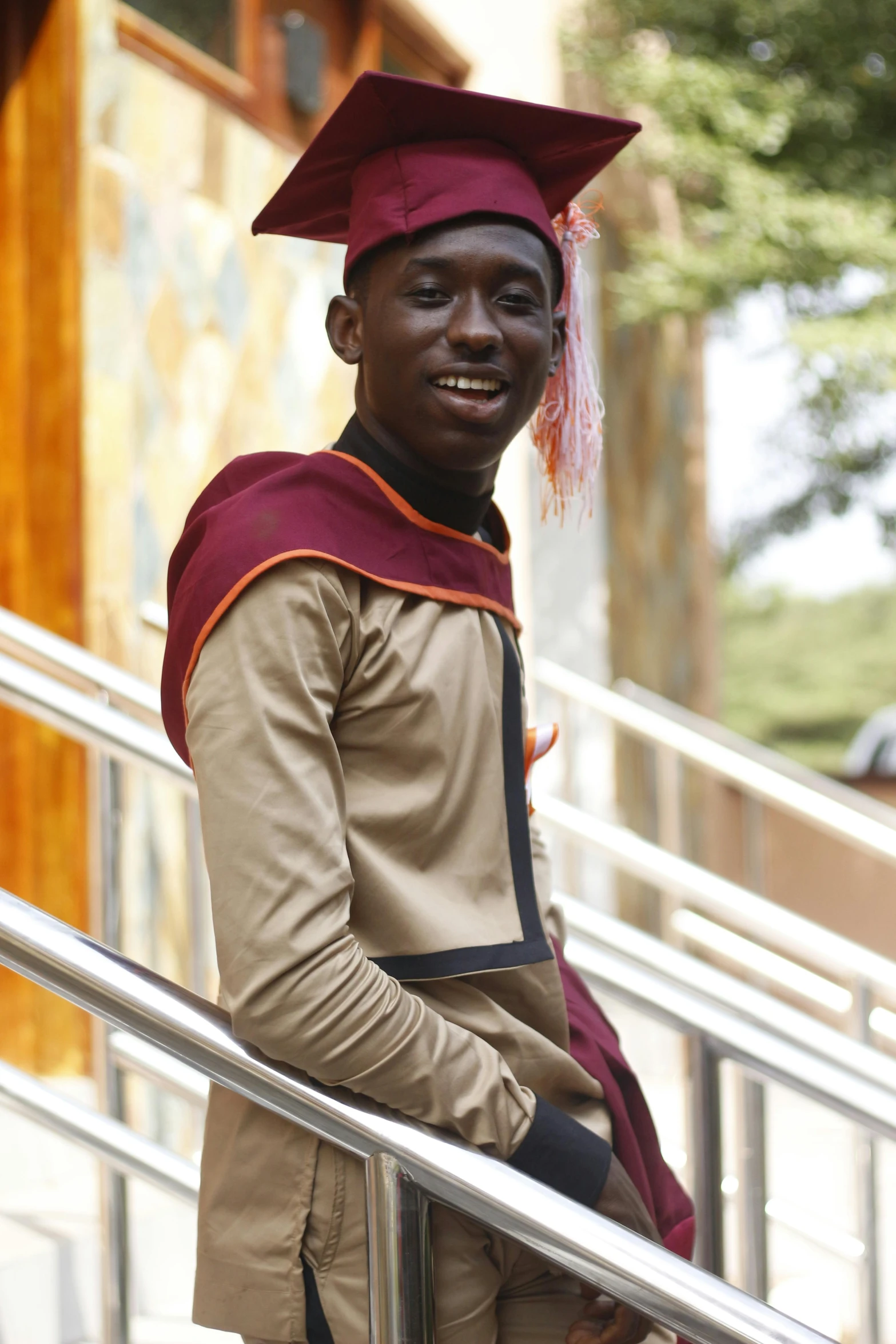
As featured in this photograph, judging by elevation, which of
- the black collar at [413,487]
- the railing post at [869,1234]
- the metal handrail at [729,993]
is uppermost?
the black collar at [413,487]

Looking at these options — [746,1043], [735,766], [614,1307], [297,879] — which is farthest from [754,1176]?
[735,766]

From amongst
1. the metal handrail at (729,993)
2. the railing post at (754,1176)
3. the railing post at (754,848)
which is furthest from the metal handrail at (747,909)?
the railing post at (754,848)

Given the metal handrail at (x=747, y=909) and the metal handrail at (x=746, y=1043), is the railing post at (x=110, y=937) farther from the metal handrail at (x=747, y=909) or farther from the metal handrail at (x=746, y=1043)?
the metal handrail at (x=747, y=909)

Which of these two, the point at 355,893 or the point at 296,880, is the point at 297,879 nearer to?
the point at 296,880

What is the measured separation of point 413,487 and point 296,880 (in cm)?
39

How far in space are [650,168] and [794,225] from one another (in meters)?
0.65

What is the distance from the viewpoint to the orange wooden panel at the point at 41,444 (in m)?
2.95

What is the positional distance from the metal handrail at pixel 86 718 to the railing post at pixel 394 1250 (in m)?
0.75

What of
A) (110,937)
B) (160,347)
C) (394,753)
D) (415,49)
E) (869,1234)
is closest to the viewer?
(394,753)

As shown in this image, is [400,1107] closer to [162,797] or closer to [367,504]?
[367,504]

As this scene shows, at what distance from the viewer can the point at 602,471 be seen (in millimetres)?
6047

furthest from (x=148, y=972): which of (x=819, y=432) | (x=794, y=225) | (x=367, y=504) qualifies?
(x=819, y=432)

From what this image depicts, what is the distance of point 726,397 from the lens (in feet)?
24.1

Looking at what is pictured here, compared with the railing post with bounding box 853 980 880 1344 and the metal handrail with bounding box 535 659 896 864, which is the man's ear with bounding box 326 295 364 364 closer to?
the railing post with bounding box 853 980 880 1344
